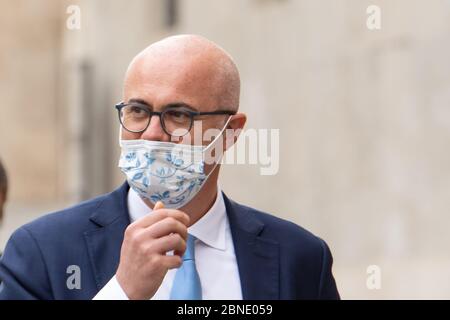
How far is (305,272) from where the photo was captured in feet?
11.9

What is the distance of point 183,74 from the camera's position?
3426 millimetres

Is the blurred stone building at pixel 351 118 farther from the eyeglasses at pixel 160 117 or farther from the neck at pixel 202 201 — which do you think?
the eyeglasses at pixel 160 117

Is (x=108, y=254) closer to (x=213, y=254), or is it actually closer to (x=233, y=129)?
(x=213, y=254)

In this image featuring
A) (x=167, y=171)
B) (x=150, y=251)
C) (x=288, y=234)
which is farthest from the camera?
(x=288, y=234)

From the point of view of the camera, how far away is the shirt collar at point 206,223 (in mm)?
3666

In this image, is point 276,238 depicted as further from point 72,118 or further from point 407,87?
point 72,118

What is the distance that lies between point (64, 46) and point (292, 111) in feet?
35.9

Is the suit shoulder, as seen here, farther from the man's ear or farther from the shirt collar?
the man's ear

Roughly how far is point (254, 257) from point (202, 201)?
0.88 ft

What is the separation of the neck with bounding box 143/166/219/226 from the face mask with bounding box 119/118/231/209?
0.16 ft

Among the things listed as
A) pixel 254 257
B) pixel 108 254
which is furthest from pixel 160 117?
pixel 254 257

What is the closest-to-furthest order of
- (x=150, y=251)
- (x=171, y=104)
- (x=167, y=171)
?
1. (x=150, y=251)
2. (x=171, y=104)
3. (x=167, y=171)

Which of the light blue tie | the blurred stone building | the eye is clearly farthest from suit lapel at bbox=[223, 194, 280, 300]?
the blurred stone building
